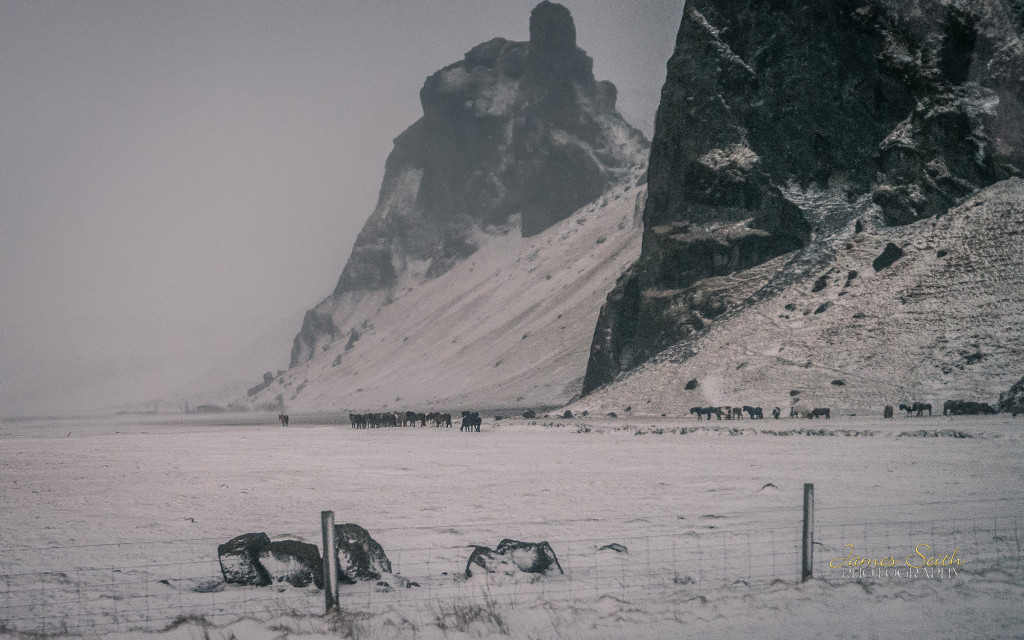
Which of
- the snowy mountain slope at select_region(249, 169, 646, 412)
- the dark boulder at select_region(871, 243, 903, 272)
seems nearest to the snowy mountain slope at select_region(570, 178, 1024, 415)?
the dark boulder at select_region(871, 243, 903, 272)

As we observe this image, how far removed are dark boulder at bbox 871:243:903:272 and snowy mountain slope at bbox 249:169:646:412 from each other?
1498 inches

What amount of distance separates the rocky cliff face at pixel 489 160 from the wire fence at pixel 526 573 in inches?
5872

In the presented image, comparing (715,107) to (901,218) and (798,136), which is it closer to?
(798,136)

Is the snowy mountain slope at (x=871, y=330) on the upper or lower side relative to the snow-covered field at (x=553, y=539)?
upper

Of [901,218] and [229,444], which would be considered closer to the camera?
[229,444]

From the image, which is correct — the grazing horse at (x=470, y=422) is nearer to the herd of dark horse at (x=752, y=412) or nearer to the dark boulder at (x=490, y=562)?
the herd of dark horse at (x=752, y=412)

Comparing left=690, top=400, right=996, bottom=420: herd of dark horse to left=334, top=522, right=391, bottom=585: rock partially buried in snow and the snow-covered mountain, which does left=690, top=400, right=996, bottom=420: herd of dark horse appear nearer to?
left=334, top=522, right=391, bottom=585: rock partially buried in snow

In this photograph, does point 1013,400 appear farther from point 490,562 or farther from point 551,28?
point 551,28

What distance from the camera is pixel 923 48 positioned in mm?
65688

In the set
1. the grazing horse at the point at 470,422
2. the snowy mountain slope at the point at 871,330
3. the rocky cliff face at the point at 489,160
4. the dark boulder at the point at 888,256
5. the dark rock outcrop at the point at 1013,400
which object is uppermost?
the rocky cliff face at the point at 489,160

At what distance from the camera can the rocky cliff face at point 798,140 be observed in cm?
6284

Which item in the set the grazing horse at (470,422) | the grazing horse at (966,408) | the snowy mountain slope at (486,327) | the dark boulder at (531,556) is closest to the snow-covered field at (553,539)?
the dark boulder at (531,556)

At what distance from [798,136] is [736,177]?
21.9 ft

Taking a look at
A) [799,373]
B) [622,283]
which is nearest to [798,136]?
[622,283]
